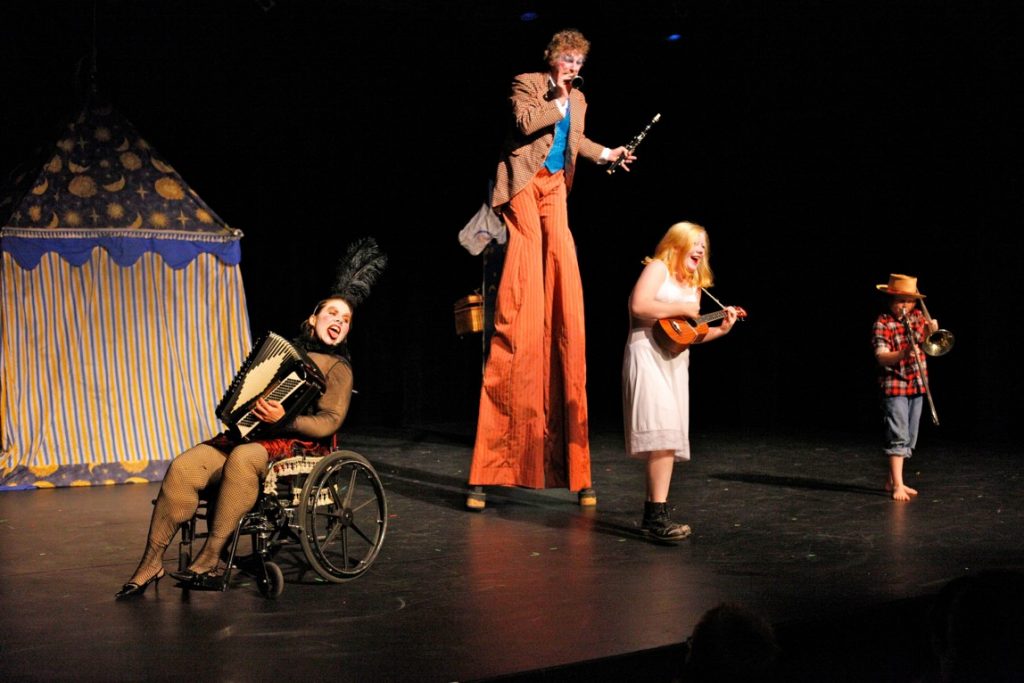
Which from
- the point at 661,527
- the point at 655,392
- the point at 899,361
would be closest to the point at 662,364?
the point at 655,392

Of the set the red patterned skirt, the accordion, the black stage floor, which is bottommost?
the black stage floor

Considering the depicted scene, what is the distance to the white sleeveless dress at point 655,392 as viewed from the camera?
439cm

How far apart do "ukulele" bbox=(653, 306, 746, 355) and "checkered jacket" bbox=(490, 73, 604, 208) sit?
1027 mm

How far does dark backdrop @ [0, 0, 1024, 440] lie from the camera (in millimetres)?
7449

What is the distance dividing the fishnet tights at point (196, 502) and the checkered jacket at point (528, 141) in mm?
1896

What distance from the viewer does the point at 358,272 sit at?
4.29 meters

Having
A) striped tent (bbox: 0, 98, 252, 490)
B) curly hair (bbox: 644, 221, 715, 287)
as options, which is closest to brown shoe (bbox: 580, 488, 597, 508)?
curly hair (bbox: 644, 221, 715, 287)

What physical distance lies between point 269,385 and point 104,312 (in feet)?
9.79

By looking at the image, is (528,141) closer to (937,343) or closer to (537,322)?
(537,322)

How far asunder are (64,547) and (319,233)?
490 cm

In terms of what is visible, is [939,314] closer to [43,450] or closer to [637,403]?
[637,403]

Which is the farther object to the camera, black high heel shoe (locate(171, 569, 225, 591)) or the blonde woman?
the blonde woman

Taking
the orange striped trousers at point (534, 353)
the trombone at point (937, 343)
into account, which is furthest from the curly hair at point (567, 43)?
the trombone at point (937, 343)

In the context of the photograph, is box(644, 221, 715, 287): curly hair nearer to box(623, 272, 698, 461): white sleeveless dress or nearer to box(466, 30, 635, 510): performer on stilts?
box(623, 272, 698, 461): white sleeveless dress
